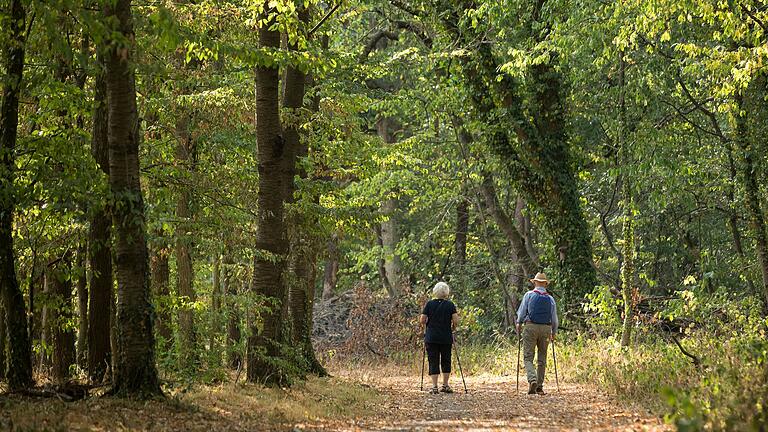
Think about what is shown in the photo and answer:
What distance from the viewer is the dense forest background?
10430mm

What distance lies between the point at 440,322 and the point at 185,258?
4.85 metres

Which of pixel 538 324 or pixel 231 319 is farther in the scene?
pixel 538 324

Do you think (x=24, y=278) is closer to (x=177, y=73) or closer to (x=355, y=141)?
(x=177, y=73)

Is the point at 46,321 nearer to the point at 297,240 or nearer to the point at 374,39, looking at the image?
the point at 297,240

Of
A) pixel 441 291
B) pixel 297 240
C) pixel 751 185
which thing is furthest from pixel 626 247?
pixel 297 240

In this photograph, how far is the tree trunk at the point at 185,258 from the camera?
1356 centimetres

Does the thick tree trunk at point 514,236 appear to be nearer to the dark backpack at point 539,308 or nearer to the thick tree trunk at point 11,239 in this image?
the dark backpack at point 539,308

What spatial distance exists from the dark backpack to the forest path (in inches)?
50.1

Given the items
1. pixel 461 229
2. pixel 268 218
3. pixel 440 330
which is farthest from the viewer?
pixel 461 229

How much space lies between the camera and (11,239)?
11109 mm

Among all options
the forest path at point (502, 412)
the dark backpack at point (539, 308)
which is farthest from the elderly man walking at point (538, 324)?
the forest path at point (502, 412)

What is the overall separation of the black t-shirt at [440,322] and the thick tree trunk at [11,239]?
25.5 feet

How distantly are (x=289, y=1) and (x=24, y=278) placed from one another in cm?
665

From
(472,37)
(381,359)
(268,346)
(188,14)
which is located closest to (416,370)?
(381,359)
